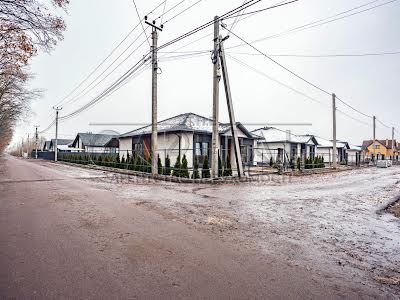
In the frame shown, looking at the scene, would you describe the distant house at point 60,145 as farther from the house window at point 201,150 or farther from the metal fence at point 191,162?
the house window at point 201,150

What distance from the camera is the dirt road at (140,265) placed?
3.09 metres

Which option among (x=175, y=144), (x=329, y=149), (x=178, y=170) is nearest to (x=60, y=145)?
(x=175, y=144)

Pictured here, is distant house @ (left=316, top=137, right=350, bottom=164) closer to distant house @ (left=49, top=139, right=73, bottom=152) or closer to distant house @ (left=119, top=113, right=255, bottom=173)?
distant house @ (left=119, top=113, right=255, bottom=173)

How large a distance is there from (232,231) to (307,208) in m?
3.94

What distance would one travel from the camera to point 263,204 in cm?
895

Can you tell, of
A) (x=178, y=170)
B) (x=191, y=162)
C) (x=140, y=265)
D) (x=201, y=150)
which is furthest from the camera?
(x=201, y=150)

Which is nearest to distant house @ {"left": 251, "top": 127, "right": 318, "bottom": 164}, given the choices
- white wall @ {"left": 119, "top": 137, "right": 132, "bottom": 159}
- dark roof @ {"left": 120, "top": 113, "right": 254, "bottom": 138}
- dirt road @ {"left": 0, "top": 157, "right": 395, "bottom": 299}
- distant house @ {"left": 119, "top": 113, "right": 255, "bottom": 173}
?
distant house @ {"left": 119, "top": 113, "right": 255, "bottom": 173}

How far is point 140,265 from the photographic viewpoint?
3.78m

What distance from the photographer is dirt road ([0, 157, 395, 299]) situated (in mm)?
3092

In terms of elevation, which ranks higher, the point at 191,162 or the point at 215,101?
the point at 215,101

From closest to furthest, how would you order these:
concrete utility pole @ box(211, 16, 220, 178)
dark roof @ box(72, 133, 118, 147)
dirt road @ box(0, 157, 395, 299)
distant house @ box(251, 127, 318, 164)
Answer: dirt road @ box(0, 157, 395, 299)
concrete utility pole @ box(211, 16, 220, 178)
distant house @ box(251, 127, 318, 164)
dark roof @ box(72, 133, 118, 147)

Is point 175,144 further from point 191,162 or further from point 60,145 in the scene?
point 60,145

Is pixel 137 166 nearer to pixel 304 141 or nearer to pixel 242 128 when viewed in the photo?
pixel 242 128

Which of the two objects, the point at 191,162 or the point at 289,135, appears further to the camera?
the point at 289,135
